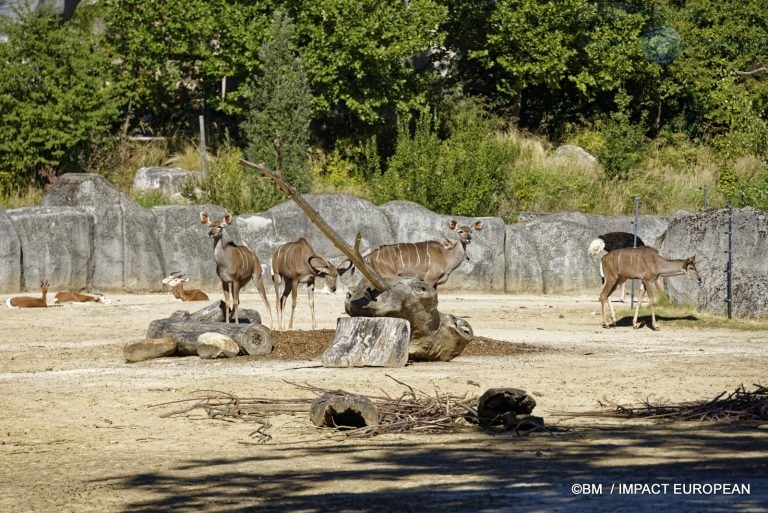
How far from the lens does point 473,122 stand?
36781 mm

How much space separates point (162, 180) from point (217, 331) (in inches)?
736

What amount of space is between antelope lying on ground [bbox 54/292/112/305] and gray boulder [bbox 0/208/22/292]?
1.79 m

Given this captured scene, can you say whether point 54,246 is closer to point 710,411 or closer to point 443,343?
point 443,343

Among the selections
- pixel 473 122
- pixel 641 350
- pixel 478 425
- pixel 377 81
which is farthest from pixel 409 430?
pixel 377 81

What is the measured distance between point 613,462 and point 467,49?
36.9 metres

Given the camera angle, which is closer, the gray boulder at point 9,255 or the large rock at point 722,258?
the large rock at point 722,258

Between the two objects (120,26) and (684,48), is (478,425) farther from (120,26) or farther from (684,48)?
(684,48)

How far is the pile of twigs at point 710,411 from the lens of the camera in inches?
457

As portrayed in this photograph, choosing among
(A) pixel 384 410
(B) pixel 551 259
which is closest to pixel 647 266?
(B) pixel 551 259

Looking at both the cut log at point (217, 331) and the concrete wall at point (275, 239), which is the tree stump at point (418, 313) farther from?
the concrete wall at point (275, 239)

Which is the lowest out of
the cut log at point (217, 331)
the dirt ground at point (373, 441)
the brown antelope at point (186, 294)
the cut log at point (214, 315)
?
the dirt ground at point (373, 441)

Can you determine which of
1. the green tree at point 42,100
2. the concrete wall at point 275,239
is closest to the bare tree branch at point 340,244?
the concrete wall at point 275,239

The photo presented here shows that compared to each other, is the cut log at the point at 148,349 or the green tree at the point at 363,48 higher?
the green tree at the point at 363,48

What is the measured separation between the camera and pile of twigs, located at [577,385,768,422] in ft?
38.1
